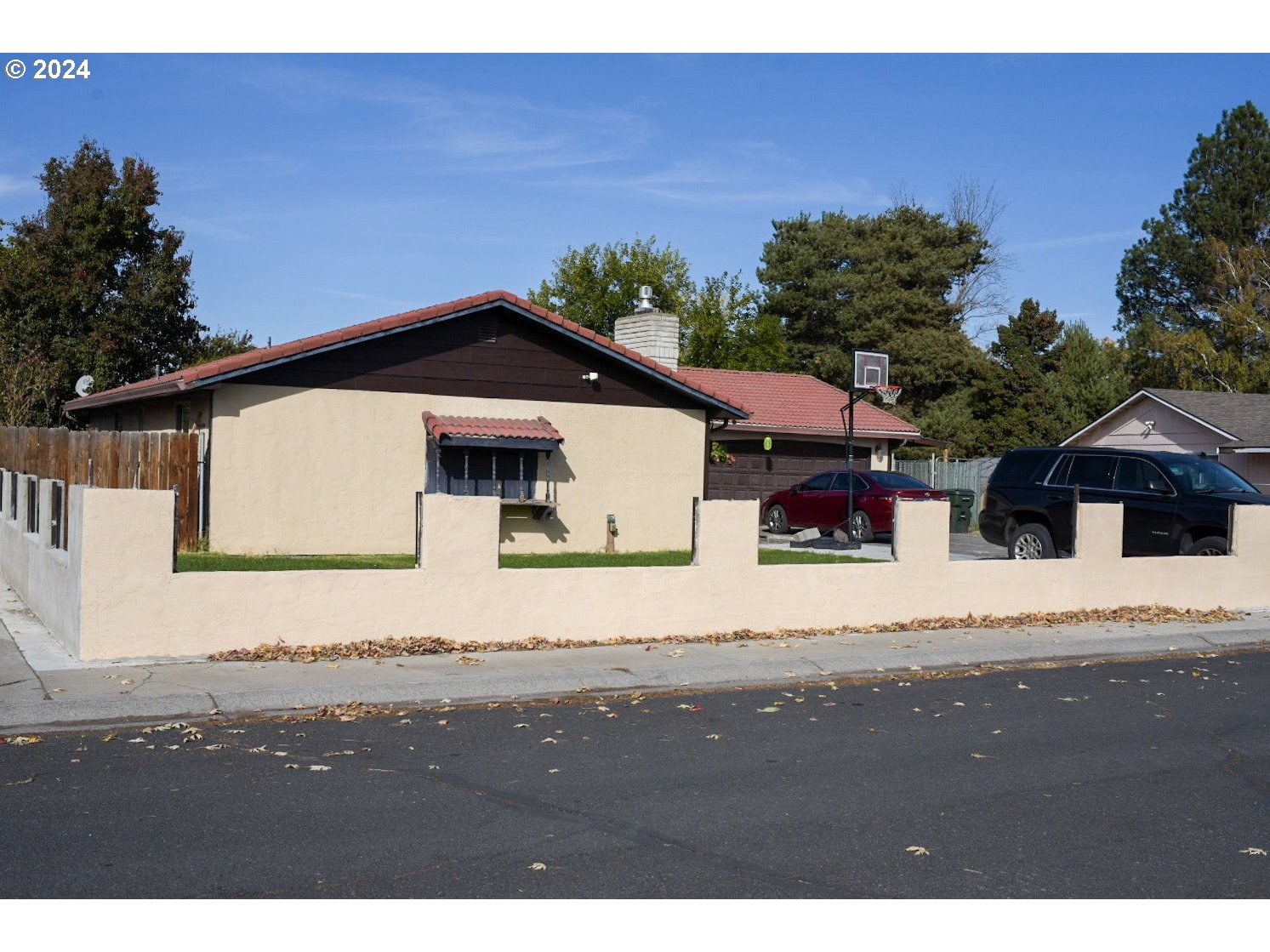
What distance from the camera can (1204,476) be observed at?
55.4ft

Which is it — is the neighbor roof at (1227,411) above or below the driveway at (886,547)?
above

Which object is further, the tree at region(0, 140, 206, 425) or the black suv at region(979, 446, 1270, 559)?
the tree at region(0, 140, 206, 425)

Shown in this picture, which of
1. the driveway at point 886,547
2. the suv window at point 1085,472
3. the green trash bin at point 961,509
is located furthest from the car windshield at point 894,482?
the suv window at point 1085,472

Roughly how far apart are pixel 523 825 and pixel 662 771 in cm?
139

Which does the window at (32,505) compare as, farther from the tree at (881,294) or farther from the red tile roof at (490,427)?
the tree at (881,294)

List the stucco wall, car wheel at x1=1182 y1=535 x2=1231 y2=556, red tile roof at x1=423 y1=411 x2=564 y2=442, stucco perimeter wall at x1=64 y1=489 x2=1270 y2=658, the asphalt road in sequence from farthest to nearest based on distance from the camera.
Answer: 1. the stucco wall
2. red tile roof at x1=423 y1=411 x2=564 y2=442
3. car wheel at x1=1182 y1=535 x2=1231 y2=556
4. stucco perimeter wall at x1=64 y1=489 x2=1270 y2=658
5. the asphalt road

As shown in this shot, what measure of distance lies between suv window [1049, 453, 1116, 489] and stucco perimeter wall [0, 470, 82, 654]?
1242 cm

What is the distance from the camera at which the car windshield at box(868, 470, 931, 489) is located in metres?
23.9

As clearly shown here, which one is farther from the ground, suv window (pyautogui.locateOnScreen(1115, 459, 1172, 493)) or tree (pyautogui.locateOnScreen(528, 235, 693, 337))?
tree (pyautogui.locateOnScreen(528, 235, 693, 337))

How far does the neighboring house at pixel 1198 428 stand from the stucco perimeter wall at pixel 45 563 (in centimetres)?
2573

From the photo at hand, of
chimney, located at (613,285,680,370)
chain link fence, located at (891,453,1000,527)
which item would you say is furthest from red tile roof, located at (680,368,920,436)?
chimney, located at (613,285,680,370)

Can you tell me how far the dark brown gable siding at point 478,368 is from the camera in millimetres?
17922

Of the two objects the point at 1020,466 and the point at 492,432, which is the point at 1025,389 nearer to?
the point at 1020,466

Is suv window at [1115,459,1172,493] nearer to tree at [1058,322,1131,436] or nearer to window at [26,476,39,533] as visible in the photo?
window at [26,476,39,533]
